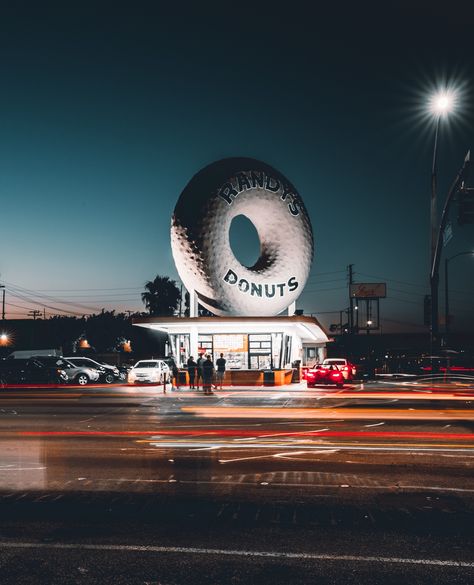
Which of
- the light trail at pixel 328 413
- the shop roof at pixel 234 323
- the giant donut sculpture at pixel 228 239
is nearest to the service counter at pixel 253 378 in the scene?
the shop roof at pixel 234 323

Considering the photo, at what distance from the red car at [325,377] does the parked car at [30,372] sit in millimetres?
13817

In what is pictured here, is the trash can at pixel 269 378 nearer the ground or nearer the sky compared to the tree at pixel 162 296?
nearer the ground

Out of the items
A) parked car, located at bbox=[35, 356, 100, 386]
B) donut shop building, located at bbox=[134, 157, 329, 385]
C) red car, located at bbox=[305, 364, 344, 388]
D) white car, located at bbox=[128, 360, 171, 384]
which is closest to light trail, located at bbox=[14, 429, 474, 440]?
red car, located at bbox=[305, 364, 344, 388]

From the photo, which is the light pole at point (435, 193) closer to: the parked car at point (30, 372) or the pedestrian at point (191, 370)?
the pedestrian at point (191, 370)

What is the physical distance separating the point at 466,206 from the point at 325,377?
13.7m

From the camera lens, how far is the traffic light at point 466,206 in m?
17.9

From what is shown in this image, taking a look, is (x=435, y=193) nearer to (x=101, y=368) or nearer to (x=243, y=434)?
(x=243, y=434)

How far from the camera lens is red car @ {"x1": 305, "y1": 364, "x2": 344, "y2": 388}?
1163 inches

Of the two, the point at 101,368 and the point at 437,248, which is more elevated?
the point at 437,248

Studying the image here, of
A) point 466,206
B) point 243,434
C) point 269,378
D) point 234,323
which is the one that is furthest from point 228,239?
point 243,434

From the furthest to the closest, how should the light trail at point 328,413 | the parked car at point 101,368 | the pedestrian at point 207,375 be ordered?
the parked car at point 101,368, the pedestrian at point 207,375, the light trail at point 328,413

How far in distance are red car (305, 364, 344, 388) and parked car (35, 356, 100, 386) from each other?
12956 mm

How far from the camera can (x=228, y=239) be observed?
102 ft

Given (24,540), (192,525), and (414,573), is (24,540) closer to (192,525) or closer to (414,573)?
(192,525)
